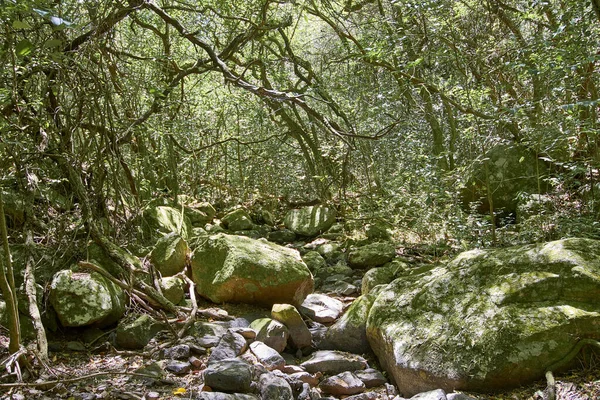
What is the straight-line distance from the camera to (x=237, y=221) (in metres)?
8.85

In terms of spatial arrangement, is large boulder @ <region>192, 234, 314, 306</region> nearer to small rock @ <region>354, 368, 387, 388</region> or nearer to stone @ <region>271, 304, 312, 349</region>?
stone @ <region>271, 304, 312, 349</region>

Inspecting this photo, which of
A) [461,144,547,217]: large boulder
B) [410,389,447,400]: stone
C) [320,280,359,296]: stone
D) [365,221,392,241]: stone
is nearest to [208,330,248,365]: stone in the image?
[410,389,447,400]: stone

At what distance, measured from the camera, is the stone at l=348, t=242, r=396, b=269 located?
682 centimetres

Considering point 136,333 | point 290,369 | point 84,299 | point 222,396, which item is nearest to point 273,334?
point 290,369

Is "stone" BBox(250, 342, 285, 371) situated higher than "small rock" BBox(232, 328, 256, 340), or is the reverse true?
"small rock" BBox(232, 328, 256, 340)

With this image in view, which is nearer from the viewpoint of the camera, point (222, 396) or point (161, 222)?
point (222, 396)

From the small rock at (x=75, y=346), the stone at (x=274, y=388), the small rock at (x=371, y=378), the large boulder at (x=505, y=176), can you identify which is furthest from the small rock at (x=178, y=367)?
the large boulder at (x=505, y=176)

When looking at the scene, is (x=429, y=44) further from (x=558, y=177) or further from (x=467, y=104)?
(x=558, y=177)

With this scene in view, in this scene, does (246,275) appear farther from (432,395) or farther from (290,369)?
(432,395)

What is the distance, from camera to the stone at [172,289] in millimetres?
4855

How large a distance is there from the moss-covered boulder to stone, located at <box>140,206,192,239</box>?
1.69 feet

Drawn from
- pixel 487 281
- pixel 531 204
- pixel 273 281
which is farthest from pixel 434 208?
pixel 487 281

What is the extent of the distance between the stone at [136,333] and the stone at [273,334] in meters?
0.83

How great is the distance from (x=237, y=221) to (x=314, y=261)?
2.26 metres
